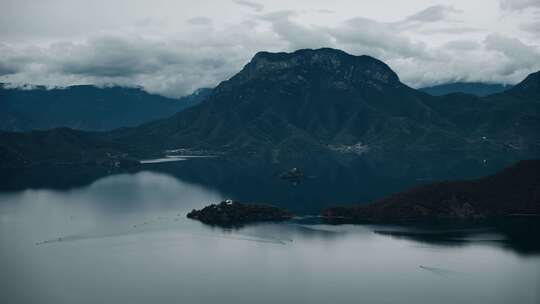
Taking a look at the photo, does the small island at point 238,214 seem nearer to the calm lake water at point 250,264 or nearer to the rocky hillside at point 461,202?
the calm lake water at point 250,264

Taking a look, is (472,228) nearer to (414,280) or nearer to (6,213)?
(414,280)

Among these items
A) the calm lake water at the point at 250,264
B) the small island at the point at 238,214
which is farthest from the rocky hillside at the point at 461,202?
the calm lake water at the point at 250,264

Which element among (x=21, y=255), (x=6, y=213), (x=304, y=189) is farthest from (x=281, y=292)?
(x=304, y=189)

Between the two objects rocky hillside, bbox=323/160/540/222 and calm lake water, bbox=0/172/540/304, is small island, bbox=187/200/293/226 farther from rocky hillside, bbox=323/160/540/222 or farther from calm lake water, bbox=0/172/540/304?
rocky hillside, bbox=323/160/540/222

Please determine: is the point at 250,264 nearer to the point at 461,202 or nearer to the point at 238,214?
the point at 238,214

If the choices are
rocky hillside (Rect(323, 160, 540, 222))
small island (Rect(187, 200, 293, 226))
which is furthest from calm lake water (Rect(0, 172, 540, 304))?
rocky hillside (Rect(323, 160, 540, 222))

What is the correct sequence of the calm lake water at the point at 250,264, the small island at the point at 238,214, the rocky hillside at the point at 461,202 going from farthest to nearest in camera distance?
the small island at the point at 238,214 → the rocky hillside at the point at 461,202 → the calm lake water at the point at 250,264
